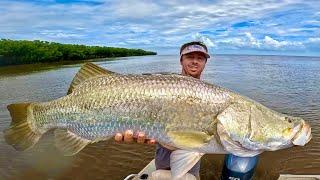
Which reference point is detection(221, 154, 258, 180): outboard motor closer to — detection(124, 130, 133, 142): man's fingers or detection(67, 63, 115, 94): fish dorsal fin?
detection(124, 130, 133, 142): man's fingers

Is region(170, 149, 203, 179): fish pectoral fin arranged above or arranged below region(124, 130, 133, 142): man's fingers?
below

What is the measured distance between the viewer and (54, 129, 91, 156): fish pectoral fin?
3.98 metres

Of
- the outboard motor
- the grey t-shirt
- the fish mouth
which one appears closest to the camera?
the fish mouth

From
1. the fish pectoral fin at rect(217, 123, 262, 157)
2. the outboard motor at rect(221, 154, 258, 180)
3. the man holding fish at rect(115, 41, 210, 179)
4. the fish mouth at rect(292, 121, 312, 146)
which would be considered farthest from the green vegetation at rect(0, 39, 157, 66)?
the fish mouth at rect(292, 121, 312, 146)

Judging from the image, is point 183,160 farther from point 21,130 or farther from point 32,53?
point 32,53

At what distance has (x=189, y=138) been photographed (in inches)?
147

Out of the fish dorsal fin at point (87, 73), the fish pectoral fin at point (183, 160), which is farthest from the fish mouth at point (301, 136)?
the fish dorsal fin at point (87, 73)

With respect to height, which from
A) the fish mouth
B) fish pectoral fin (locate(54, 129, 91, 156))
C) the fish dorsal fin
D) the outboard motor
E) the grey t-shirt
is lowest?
the outboard motor

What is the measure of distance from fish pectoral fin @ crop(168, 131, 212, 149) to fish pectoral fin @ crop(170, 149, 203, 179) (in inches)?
3.1

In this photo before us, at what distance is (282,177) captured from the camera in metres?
6.32

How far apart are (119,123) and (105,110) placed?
0.17 metres

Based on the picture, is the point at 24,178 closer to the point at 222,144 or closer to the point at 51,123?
the point at 51,123

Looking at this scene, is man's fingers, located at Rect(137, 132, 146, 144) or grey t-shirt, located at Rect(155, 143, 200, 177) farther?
grey t-shirt, located at Rect(155, 143, 200, 177)

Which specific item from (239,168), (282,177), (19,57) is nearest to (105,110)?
(239,168)
